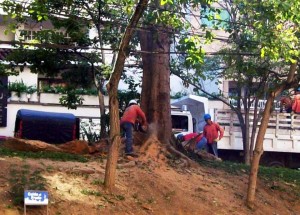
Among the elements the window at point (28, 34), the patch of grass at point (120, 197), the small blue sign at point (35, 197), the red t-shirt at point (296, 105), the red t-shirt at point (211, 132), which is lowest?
the patch of grass at point (120, 197)

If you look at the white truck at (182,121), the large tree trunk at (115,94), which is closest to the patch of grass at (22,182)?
the large tree trunk at (115,94)

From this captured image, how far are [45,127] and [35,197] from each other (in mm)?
8488

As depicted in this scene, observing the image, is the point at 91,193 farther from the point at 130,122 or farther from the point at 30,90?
the point at 30,90

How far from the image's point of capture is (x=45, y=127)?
67.5 feet

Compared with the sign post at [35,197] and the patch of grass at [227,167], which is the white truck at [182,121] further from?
the sign post at [35,197]

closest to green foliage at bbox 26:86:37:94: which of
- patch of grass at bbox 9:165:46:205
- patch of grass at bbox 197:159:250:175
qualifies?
patch of grass at bbox 197:159:250:175

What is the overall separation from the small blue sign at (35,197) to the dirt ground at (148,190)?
46cm

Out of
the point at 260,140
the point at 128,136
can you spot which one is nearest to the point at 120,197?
the point at 128,136

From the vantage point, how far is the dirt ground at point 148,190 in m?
13.4

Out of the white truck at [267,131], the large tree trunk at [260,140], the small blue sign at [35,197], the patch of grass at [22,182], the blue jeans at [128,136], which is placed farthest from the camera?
the white truck at [267,131]

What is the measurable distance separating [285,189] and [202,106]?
8.36 metres

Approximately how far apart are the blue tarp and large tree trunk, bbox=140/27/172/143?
395cm

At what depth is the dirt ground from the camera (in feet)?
44.1

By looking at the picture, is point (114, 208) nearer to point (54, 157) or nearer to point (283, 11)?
point (54, 157)
